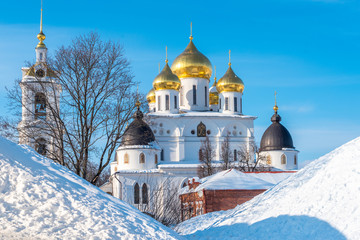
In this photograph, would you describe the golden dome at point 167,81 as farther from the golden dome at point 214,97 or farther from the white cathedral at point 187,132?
the golden dome at point 214,97

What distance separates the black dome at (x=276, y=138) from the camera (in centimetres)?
4475

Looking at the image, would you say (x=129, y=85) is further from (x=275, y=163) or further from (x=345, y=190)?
(x=275, y=163)

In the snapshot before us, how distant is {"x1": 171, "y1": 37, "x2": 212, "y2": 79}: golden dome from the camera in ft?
155

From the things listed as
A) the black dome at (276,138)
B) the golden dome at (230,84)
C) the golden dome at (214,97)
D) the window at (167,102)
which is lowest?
the black dome at (276,138)

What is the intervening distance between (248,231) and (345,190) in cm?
162

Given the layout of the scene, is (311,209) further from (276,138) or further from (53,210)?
(276,138)

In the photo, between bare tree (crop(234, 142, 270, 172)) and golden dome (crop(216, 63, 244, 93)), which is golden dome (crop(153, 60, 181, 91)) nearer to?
golden dome (crop(216, 63, 244, 93))

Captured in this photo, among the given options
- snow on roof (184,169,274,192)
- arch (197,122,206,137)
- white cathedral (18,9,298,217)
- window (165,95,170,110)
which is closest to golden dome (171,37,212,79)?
white cathedral (18,9,298,217)

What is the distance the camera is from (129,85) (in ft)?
48.9

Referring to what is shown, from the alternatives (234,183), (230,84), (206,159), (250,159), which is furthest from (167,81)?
(234,183)

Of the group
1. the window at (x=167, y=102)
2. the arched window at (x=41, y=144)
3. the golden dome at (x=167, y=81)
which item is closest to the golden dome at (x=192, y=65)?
the golden dome at (x=167, y=81)

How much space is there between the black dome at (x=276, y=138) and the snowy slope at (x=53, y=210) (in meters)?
39.3

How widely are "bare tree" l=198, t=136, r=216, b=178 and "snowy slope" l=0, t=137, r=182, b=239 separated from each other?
1318 inches

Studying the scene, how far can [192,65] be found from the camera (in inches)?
1860
